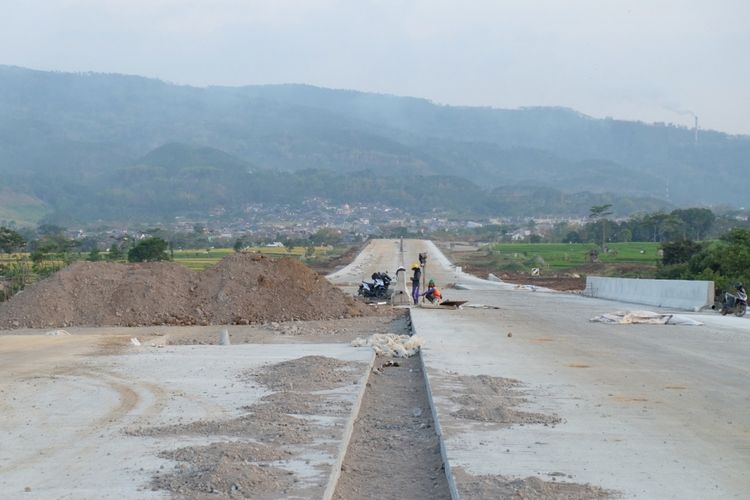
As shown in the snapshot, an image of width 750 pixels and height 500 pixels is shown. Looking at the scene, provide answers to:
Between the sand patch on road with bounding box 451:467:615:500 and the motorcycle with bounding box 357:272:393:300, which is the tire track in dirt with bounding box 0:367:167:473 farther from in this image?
the motorcycle with bounding box 357:272:393:300

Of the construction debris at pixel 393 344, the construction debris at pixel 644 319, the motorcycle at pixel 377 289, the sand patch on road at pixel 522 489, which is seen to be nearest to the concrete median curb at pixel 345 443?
the sand patch on road at pixel 522 489

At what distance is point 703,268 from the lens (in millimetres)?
49469

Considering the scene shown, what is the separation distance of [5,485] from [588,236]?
436 feet

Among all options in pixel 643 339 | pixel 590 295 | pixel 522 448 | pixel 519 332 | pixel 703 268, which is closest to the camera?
pixel 522 448

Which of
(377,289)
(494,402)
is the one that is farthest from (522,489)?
(377,289)

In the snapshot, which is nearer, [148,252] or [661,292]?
[661,292]

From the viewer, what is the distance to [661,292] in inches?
1419

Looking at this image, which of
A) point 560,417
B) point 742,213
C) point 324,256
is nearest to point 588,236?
point 324,256

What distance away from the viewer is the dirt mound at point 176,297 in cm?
2666

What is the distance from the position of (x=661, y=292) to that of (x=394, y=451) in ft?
90.3

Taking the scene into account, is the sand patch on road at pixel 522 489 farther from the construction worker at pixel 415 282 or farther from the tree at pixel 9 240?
the tree at pixel 9 240

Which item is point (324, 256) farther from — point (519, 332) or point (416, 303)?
point (519, 332)

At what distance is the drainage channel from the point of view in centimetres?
884

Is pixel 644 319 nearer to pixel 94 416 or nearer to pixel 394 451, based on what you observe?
pixel 394 451
